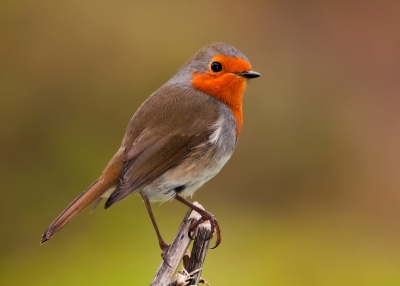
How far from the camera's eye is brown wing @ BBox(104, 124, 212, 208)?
3664 mm

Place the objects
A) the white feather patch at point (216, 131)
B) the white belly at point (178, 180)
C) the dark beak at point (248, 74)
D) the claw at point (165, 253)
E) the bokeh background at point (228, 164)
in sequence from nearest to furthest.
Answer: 1. the claw at point (165, 253)
2. the white belly at point (178, 180)
3. the white feather patch at point (216, 131)
4. the dark beak at point (248, 74)
5. the bokeh background at point (228, 164)

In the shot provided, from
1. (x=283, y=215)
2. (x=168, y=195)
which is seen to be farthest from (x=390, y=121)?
(x=168, y=195)

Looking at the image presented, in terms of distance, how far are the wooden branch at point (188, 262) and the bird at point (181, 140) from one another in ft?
0.36

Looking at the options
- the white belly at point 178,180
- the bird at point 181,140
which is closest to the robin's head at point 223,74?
the bird at point 181,140

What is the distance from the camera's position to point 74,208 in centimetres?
355

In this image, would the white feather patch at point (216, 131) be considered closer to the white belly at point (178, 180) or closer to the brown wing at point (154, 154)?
the brown wing at point (154, 154)

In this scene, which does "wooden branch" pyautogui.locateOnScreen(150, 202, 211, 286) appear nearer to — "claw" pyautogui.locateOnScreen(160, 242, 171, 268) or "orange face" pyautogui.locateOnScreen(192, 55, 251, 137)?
"claw" pyautogui.locateOnScreen(160, 242, 171, 268)

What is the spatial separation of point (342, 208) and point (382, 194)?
69cm

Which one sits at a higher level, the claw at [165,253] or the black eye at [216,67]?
the black eye at [216,67]

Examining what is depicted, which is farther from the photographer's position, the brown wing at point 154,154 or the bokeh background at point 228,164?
the bokeh background at point 228,164

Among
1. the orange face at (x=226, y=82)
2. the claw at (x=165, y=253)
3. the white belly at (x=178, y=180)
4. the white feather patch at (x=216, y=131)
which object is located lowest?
the claw at (x=165, y=253)

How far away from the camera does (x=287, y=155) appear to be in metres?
7.31

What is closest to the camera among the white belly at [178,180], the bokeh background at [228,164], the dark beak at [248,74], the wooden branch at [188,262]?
the wooden branch at [188,262]

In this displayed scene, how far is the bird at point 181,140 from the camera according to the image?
3.70 meters
